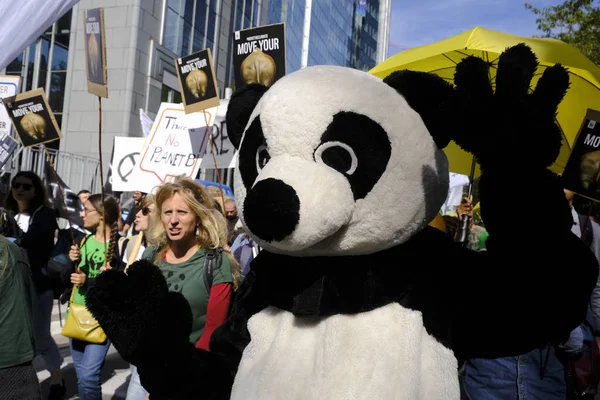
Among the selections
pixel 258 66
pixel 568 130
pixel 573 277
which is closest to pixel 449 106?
pixel 573 277

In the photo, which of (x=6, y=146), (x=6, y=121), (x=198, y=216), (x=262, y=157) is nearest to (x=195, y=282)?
(x=198, y=216)

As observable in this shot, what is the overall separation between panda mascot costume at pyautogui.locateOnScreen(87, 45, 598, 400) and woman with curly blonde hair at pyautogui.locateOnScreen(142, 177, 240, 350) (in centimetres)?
135

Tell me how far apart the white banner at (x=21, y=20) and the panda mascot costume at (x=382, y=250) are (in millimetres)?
1036

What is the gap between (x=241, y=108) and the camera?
185cm

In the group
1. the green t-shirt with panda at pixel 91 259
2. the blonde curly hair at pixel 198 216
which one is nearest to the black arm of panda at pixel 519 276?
the blonde curly hair at pixel 198 216

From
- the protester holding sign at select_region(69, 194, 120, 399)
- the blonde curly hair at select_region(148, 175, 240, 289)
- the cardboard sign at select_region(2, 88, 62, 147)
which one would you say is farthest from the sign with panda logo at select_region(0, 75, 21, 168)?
the blonde curly hair at select_region(148, 175, 240, 289)

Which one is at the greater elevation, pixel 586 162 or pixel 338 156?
pixel 586 162

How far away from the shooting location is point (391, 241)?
1584mm

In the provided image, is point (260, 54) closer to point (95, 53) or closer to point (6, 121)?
point (95, 53)

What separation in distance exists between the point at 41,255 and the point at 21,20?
3.57m

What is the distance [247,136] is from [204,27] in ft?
55.7

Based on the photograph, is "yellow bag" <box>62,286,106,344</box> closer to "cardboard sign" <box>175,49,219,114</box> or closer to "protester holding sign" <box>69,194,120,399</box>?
"protester holding sign" <box>69,194,120,399</box>

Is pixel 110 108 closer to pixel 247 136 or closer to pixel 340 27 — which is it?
pixel 247 136

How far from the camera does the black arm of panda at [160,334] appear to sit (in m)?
1.71
